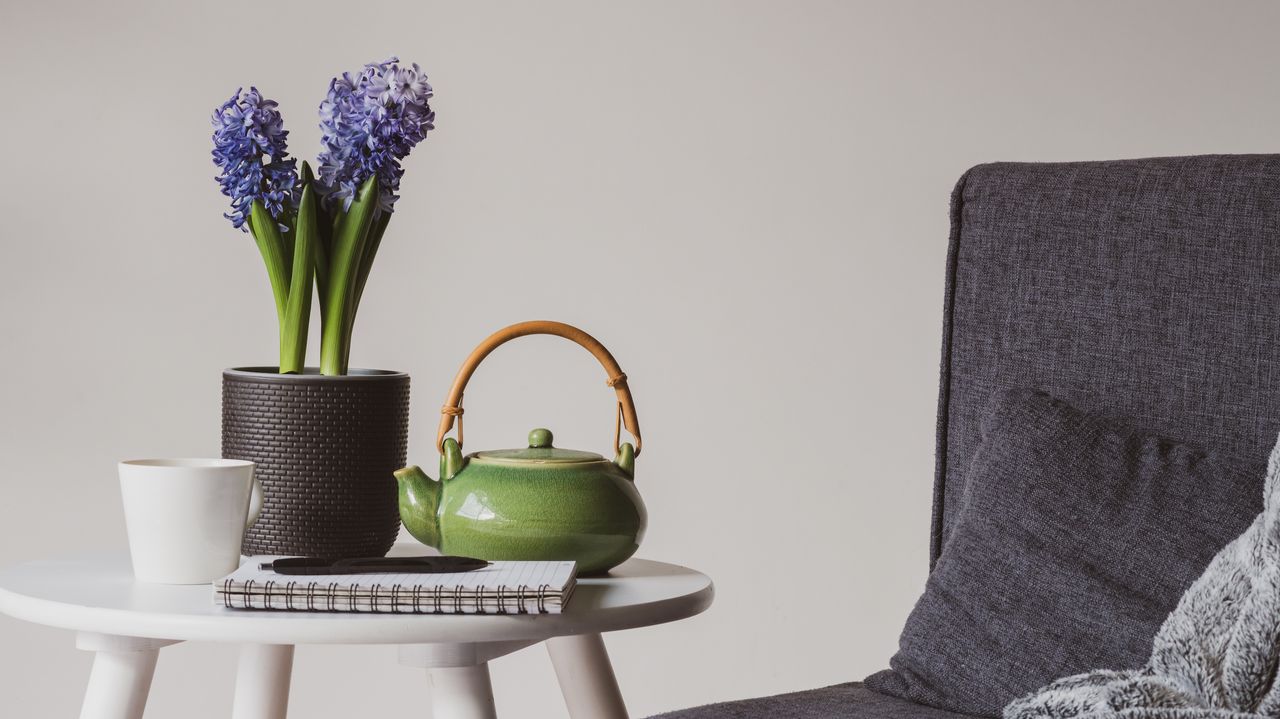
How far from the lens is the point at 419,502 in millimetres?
1021

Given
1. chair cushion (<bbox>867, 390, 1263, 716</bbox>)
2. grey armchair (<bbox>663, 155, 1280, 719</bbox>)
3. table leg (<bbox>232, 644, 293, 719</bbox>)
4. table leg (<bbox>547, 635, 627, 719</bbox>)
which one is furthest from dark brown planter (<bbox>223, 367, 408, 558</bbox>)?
chair cushion (<bbox>867, 390, 1263, 716</bbox>)

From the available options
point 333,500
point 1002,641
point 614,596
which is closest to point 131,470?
point 333,500

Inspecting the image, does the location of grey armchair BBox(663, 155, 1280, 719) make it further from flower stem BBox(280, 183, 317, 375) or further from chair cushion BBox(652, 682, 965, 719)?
flower stem BBox(280, 183, 317, 375)

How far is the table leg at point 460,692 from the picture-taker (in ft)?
2.94

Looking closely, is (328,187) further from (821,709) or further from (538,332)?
(821,709)

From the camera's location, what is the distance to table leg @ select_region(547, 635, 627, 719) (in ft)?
3.82

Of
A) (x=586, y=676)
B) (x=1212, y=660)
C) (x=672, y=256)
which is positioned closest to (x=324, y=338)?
(x=586, y=676)

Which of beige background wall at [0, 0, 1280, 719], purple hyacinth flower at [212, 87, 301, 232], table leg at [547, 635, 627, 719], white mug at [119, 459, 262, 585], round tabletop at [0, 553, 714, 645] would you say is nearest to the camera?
round tabletop at [0, 553, 714, 645]

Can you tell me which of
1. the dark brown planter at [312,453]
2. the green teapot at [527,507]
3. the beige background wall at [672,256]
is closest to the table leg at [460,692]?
the green teapot at [527,507]

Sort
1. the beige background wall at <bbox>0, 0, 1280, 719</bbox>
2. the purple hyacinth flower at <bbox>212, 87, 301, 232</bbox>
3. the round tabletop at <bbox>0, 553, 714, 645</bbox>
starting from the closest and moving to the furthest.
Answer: the round tabletop at <bbox>0, 553, 714, 645</bbox>, the purple hyacinth flower at <bbox>212, 87, 301, 232</bbox>, the beige background wall at <bbox>0, 0, 1280, 719</bbox>

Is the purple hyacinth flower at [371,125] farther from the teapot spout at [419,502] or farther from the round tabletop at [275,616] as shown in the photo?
the round tabletop at [275,616]

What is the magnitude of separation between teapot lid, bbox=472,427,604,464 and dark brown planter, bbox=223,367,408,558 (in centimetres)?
11

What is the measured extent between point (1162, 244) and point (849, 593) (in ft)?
3.15

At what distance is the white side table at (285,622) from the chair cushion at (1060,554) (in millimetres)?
204
